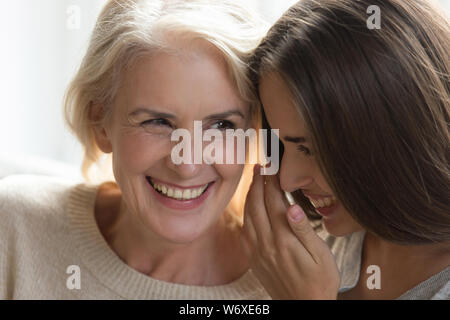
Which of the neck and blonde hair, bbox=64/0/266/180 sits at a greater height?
blonde hair, bbox=64/0/266/180

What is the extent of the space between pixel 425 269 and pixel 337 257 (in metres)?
0.31

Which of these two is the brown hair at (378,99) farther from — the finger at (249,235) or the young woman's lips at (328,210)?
the finger at (249,235)

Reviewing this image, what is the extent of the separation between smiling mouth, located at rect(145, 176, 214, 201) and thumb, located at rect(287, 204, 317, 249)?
0.81 feet

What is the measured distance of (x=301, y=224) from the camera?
1568mm

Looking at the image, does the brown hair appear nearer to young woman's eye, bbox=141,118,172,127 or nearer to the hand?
the hand

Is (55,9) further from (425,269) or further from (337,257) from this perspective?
(425,269)

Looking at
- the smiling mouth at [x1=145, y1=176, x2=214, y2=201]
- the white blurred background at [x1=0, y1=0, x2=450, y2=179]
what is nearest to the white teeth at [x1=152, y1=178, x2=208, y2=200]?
the smiling mouth at [x1=145, y1=176, x2=214, y2=201]

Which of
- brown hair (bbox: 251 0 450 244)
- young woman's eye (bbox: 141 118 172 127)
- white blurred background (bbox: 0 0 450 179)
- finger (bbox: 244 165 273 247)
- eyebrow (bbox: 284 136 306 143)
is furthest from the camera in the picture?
white blurred background (bbox: 0 0 450 179)

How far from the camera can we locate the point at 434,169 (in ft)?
4.58

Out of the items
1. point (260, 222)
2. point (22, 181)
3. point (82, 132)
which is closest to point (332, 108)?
point (260, 222)

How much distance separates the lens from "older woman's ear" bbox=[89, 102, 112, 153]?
174cm

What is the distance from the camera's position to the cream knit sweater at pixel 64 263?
1714 millimetres

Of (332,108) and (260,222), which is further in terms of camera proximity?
(260,222)

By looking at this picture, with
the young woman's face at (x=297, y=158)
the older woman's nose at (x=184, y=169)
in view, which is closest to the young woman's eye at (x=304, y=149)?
the young woman's face at (x=297, y=158)
